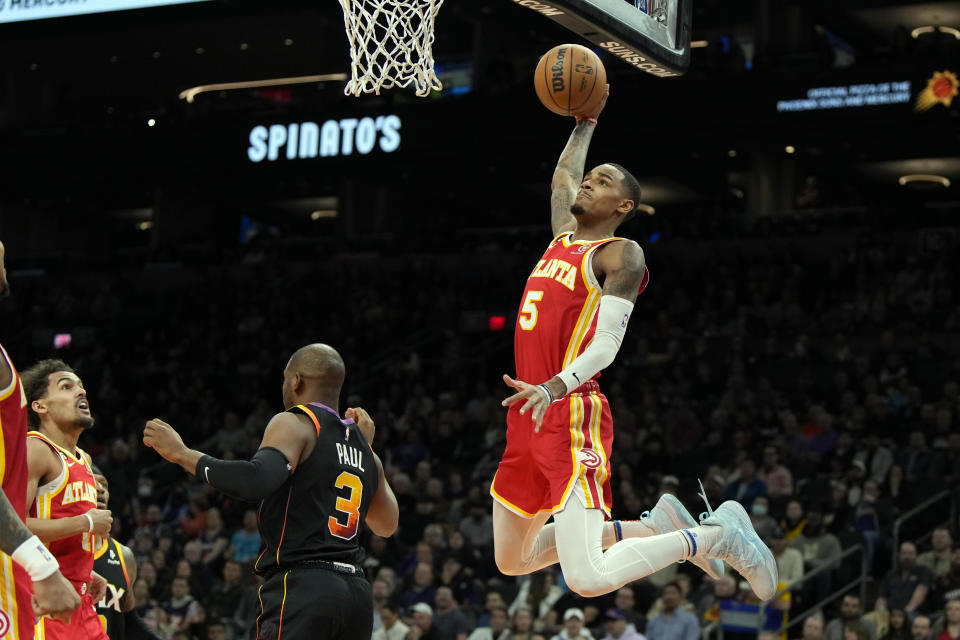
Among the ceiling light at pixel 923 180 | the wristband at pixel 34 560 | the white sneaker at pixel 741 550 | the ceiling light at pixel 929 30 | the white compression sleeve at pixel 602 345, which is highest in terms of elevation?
the ceiling light at pixel 929 30

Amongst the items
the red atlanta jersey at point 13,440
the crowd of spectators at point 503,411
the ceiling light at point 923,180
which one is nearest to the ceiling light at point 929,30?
the ceiling light at point 923,180

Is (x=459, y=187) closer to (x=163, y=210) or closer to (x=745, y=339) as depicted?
(x=163, y=210)

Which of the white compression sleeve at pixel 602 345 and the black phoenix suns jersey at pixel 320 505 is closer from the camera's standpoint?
the black phoenix suns jersey at pixel 320 505

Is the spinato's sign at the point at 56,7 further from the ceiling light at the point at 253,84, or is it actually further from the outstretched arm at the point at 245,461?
the outstretched arm at the point at 245,461

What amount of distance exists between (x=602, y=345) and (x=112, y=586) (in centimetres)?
283

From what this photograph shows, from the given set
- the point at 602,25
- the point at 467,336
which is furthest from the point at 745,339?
the point at 602,25

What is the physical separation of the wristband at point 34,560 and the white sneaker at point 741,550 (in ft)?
10.4

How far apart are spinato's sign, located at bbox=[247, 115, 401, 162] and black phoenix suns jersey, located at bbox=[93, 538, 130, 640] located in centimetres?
1188

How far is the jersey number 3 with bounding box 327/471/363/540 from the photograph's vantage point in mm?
5898

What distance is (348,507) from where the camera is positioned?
19.5 feet

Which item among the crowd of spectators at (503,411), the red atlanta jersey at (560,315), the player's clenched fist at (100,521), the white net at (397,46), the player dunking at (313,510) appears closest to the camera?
the player dunking at (313,510)

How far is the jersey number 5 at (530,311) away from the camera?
6.41 meters

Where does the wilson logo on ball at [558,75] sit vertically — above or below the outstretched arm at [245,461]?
above

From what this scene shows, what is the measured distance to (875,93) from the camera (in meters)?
17.6
